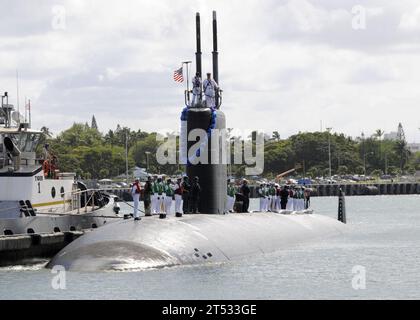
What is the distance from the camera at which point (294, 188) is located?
1678 inches

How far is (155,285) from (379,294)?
5574 millimetres

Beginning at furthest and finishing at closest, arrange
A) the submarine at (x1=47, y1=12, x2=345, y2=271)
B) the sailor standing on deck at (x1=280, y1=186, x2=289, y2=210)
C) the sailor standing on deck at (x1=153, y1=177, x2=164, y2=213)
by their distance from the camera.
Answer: the sailor standing on deck at (x1=280, y1=186, x2=289, y2=210)
the sailor standing on deck at (x1=153, y1=177, x2=164, y2=213)
the submarine at (x1=47, y1=12, x2=345, y2=271)

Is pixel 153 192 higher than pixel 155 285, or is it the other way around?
pixel 153 192

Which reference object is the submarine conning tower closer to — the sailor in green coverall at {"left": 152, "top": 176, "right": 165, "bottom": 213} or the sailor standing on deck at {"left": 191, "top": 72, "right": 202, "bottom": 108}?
the sailor standing on deck at {"left": 191, "top": 72, "right": 202, "bottom": 108}

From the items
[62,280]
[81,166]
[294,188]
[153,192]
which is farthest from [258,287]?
[81,166]

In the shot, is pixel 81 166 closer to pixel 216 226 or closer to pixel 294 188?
pixel 294 188

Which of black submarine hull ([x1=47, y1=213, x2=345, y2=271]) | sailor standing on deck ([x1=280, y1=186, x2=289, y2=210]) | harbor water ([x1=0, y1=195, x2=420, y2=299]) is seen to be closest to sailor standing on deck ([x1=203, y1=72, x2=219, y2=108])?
black submarine hull ([x1=47, y1=213, x2=345, y2=271])

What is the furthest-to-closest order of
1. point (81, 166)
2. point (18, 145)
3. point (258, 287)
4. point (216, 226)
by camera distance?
point (81, 166)
point (18, 145)
point (216, 226)
point (258, 287)

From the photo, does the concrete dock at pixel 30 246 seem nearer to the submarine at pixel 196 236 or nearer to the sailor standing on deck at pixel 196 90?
the submarine at pixel 196 236

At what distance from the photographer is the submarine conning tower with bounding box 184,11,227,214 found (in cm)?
3039

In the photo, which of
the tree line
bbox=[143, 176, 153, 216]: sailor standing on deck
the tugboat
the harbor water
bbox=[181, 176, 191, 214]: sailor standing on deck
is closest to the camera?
the harbor water

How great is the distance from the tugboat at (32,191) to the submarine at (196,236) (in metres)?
2.74

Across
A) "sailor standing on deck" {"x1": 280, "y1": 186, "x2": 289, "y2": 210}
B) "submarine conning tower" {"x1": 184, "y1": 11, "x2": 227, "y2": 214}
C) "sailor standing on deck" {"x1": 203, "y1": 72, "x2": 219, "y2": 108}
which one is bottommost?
"sailor standing on deck" {"x1": 280, "y1": 186, "x2": 289, "y2": 210}

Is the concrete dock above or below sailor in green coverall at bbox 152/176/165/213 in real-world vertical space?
below
